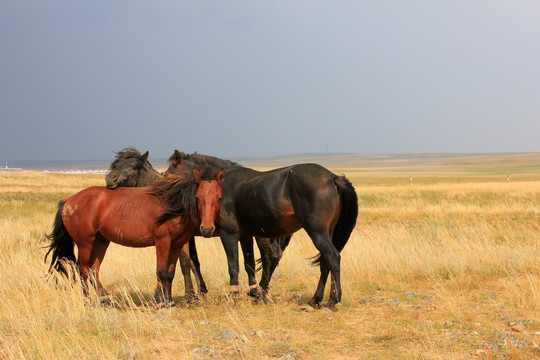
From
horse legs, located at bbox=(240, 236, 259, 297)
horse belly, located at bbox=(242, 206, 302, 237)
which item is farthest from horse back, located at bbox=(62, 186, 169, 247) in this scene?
horse legs, located at bbox=(240, 236, 259, 297)

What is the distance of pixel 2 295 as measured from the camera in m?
6.56

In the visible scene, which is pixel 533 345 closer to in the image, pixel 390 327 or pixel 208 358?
pixel 390 327

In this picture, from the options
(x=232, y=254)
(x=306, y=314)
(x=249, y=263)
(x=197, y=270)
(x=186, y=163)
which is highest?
→ (x=186, y=163)

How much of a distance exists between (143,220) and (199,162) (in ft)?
4.60

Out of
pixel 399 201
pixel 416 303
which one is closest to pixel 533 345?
pixel 416 303

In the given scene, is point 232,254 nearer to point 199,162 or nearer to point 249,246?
point 249,246

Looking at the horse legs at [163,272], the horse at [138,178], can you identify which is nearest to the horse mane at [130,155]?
the horse at [138,178]

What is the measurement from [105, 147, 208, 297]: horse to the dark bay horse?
0.73 meters

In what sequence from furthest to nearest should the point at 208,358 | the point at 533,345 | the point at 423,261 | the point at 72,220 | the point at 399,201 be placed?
the point at 399,201
the point at 423,261
the point at 72,220
the point at 533,345
the point at 208,358

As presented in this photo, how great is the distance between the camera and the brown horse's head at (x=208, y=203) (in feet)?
19.1

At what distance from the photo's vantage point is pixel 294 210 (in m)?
6.59

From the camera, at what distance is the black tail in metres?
6.88

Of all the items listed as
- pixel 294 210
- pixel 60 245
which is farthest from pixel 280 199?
pixel 60 245

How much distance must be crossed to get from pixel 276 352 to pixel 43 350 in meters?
2.04
